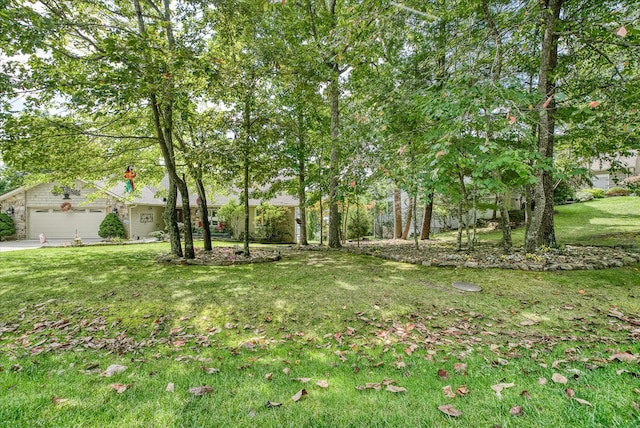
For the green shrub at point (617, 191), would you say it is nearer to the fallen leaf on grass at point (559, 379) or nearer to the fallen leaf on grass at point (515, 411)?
the fallen leaf on grass at point (559, 379)

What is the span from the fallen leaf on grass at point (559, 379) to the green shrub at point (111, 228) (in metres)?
21.1

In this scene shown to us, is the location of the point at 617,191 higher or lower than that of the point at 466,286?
higher

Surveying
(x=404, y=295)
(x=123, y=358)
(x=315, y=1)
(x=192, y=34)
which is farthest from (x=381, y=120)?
(x=315, y=1)

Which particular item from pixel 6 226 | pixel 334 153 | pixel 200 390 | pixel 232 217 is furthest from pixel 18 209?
pixel 200 390

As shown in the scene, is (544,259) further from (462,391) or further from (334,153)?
(334,153)

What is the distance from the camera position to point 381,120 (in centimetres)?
537

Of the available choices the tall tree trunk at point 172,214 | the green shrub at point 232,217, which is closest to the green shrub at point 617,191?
the green shrub at point 232,217

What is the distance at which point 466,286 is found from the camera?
213 inches

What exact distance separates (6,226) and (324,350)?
24.1 metres

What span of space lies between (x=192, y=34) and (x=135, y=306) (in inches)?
297

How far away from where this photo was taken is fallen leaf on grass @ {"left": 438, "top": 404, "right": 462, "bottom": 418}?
6.70 ft

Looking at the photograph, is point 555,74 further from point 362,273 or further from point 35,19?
point 35,19

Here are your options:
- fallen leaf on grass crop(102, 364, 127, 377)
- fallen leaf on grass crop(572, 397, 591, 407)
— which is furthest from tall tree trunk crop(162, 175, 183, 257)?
fallen leaf on grass crop(572, 397, 591, 407)

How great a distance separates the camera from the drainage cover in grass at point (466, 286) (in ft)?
17.3
